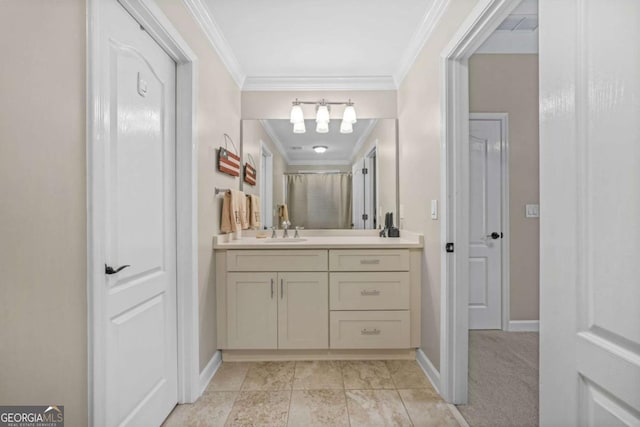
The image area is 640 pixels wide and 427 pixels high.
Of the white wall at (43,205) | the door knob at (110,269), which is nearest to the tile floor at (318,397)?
the white wall at (43,205)

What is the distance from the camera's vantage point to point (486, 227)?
306 centimetres

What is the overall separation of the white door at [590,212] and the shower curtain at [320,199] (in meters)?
2.22

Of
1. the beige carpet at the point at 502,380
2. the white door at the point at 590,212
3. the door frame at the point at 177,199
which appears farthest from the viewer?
the beige carpet at the point at 502,380

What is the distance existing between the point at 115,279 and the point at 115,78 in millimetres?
786

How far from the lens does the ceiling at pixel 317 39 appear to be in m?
2.04

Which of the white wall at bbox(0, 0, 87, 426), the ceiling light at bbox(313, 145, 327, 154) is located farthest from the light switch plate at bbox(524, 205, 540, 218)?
the white wall at bbox(0, 0, 87, 426)

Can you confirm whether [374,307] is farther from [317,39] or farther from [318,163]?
[317,39]

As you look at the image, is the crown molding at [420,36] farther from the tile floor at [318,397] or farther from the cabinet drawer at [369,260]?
the tile floor at [318,397]

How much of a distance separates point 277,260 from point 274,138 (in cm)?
128

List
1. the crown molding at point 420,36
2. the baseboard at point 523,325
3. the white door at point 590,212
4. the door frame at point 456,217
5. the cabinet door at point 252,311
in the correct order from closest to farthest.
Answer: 1. the white door at point 590,212
2. the door frame at point 456,217
3. the crown molding at point 420,36
4. the cabinet door at point 252,311
5. the baseboard at point 523,325

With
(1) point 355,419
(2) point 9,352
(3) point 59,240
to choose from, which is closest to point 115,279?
(3) point 59,240

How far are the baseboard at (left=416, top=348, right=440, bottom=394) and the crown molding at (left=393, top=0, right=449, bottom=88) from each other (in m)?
2.14

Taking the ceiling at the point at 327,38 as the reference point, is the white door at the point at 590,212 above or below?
below

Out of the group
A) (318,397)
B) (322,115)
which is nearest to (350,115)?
(322,115)
